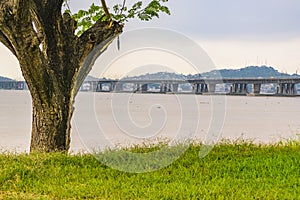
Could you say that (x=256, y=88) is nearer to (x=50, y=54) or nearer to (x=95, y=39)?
(x=95, y=39)

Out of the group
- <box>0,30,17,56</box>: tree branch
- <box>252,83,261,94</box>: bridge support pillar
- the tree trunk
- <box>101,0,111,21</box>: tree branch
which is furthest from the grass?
<box>252,83,261,94</box>: bridge support pillar

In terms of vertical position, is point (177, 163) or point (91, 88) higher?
point (91, 88)

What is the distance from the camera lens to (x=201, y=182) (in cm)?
533

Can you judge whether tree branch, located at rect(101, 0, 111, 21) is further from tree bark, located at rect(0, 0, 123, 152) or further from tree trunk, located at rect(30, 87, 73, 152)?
tree trunk, located at rect(30, 87, 73, 152)

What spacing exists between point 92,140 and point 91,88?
1912 millimetres

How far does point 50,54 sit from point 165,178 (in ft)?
9.63

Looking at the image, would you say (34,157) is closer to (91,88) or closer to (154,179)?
(154,179)

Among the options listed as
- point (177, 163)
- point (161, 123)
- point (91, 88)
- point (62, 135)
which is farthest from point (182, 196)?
point (161, 123)

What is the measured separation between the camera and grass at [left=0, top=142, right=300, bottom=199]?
481cm

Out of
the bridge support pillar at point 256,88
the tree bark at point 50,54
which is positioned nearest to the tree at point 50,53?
the tree bark at point 50,54

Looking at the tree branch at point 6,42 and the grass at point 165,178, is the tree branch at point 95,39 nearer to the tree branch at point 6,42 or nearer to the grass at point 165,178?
the tree branch at point 6,42

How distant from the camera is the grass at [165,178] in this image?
4.81 m

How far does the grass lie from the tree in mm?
966

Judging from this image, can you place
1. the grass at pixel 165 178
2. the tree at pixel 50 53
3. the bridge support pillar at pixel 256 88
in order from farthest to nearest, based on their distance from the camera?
the bridge support pillar at pixel 256 88
the tree at pixel 50 53
the grass at pixel 165 178
